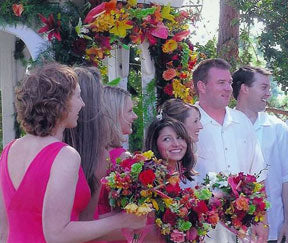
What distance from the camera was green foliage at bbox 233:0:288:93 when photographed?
8273 millimetres

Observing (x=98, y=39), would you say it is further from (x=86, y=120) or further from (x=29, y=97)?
(x=29, y=97)

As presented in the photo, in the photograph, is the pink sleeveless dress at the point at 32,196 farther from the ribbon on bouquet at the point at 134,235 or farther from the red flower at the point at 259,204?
the red flower at the point at 259,204

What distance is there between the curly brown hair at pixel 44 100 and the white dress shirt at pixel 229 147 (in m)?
1.87

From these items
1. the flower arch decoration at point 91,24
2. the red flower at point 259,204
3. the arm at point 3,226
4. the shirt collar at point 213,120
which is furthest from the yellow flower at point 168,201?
the flower arch decoration at point 91,24

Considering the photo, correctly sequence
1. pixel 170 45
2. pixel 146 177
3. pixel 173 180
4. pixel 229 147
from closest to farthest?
1. pixel 146 177
2. pixel 173 180
3. pixel 229 147
4. pixel 170 45

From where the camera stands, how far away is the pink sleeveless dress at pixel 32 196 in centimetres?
261

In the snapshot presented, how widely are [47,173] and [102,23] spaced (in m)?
2.62

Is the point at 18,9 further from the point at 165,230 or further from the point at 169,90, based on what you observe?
the point at 165,230

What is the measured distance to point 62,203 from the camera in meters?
2.55

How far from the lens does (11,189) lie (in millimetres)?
2707

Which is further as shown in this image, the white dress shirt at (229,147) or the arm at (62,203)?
the white dress shirt at (229,147)

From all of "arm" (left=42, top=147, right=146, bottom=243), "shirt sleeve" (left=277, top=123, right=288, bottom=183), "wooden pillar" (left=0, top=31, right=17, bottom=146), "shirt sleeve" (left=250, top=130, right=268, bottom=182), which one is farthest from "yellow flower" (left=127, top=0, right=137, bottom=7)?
"arm" (left=42, top=147, right=146, bottom=243)

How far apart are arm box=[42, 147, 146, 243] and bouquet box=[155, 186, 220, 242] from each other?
61 centimetres

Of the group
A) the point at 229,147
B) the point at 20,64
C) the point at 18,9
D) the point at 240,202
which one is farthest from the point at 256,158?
the point at 20,64
